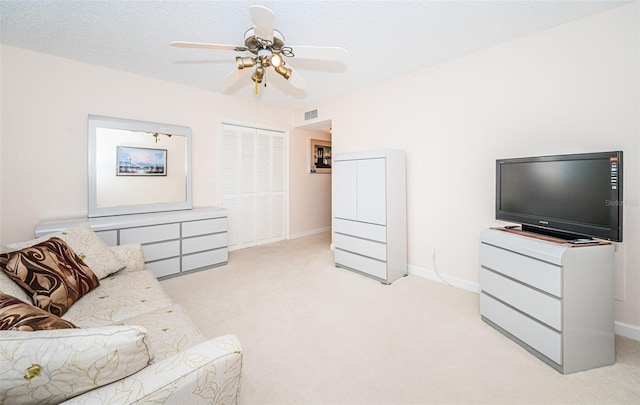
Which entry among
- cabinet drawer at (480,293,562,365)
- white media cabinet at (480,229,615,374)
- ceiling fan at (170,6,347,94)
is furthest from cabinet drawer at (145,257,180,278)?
white media cabinet at (480,229,615,374)

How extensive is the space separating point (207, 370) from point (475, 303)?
2.56 m

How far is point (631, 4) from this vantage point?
6.60 ft

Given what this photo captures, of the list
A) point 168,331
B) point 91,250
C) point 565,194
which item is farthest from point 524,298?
point 91,250

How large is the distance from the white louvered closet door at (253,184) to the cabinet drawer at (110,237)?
1.67 metres

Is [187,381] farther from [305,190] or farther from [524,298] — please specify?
[305,190]

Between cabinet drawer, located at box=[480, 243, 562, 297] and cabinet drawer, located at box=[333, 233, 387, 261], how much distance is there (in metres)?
1.10

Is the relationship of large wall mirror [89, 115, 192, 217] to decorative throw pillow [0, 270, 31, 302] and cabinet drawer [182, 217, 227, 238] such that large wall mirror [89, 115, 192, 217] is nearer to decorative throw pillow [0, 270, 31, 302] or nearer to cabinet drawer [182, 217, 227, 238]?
cabinet drawer [182, 217, 227, 238]

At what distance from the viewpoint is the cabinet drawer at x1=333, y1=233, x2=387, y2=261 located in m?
3.15

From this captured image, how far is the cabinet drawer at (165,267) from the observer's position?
3145mm

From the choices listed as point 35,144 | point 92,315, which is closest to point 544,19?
point 92,315

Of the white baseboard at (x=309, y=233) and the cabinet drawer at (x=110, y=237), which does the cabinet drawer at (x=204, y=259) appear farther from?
the white baseboard at (x=309, y=233)

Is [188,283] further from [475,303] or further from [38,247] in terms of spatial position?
[475,303]

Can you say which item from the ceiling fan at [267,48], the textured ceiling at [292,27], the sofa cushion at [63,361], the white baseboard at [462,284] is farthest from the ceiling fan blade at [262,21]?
the white baseboard at [462,284]

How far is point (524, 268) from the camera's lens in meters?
1.86
